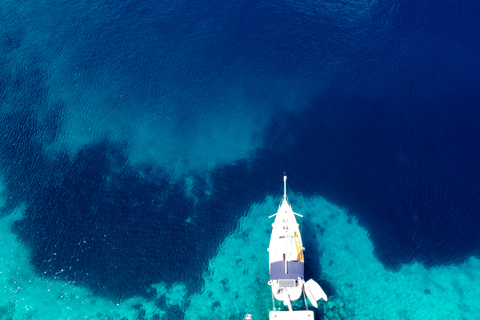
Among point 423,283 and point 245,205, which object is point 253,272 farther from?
point 423,283

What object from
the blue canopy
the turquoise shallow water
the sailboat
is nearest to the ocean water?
the turquoise shallow water

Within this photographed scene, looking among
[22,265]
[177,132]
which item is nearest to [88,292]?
[22,265]

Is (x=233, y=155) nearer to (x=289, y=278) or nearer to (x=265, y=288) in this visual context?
(x=265, y=288)

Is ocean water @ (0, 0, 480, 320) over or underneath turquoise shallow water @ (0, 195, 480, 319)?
over

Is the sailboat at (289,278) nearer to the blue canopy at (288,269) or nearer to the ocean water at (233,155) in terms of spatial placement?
the blue canopy at (288,269)

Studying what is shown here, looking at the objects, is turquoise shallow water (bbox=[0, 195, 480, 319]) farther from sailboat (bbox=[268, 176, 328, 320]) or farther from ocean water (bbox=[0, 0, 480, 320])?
sailboat (bbox=[268, 176, 328, 320])

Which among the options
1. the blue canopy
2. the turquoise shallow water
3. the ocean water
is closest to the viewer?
the blue canopy
